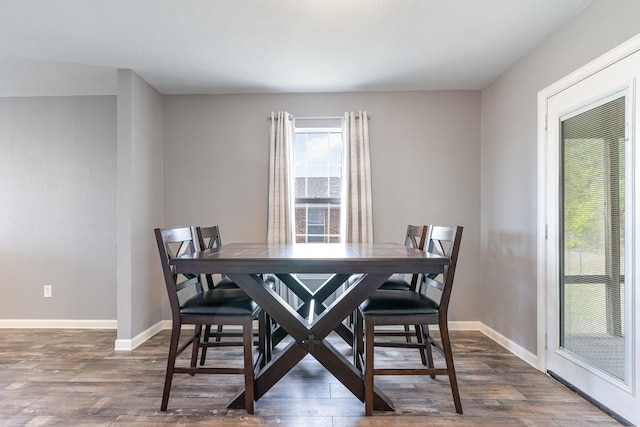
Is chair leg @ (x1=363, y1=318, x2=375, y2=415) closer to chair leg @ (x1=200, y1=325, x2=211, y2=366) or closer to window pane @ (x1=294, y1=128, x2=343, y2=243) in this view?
chair leg @ (x1=200, y1=325, x2=211, y2=366)

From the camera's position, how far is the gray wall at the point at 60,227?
3.69 meters

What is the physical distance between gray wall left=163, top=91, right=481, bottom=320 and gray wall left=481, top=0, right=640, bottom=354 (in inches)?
7.0

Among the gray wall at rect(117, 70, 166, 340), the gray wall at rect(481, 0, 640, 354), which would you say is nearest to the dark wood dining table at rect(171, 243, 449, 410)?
the gray wall at rect(481, 0, 640, 354)

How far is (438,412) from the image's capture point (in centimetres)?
198

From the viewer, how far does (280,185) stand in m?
3.54

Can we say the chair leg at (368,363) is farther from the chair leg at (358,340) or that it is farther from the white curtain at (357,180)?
the white curtain at (357,180)

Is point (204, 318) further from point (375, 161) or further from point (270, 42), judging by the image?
point (375, 161)

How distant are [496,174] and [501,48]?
1.09 metres

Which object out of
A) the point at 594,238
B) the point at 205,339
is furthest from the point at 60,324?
the point at 594,238

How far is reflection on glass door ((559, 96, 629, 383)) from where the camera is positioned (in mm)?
1960

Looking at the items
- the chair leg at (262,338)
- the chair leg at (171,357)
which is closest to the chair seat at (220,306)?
the chair leg at (171,357)

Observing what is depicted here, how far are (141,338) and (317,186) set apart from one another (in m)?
2.19

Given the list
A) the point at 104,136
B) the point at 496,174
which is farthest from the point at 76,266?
the point at 496,174

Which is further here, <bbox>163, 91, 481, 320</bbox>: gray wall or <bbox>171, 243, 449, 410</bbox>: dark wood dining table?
<bbox>163, 91, 481, 320</bbox>: gray wall
